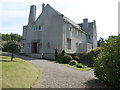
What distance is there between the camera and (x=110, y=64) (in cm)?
834

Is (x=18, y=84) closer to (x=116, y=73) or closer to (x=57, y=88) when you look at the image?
(x=57, y=88)

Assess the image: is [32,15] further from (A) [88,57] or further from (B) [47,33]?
(A) [88,57]

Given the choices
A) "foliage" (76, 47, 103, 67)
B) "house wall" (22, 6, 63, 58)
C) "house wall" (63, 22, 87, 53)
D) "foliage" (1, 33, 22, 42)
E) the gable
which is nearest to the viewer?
"foliage" (76, 47, 103, 67)

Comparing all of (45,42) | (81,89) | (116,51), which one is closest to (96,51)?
(45,42)

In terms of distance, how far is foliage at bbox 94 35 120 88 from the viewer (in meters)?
7.90

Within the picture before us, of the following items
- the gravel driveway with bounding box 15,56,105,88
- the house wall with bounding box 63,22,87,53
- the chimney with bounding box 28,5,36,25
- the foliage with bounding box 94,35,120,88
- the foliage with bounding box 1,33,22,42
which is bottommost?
the gravel driveway with bounding box 15,56,105,88

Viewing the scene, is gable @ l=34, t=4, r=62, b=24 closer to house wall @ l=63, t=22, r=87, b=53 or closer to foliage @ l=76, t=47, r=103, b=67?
house wall @ l=63, t=22, r=87, b=53

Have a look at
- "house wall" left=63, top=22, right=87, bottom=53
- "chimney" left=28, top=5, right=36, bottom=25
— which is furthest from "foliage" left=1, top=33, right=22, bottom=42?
"house wall" left=63, top=22, right=87, bottom=53

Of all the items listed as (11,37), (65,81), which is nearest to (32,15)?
(65,81)

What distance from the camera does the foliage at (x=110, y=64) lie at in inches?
311

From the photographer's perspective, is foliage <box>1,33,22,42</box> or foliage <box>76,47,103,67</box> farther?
foliage <box>1,33,22,42</box>

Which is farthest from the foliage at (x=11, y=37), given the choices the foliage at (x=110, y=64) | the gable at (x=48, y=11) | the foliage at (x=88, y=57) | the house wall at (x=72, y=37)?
the foliage at (x=110, y=64)

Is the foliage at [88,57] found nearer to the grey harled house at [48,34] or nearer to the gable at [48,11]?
the grey harled house at [48,34]

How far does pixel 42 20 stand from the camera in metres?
28.7
